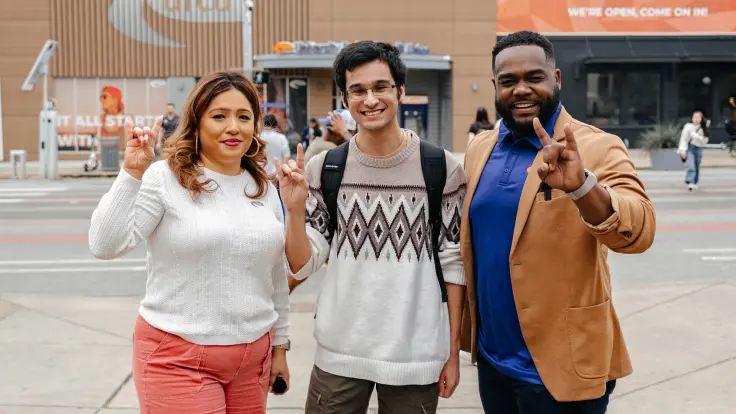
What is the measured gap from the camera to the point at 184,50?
31.1 meters

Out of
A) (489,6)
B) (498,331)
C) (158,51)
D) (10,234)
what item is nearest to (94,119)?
(158,51)

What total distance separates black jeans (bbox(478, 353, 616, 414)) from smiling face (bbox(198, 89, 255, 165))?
1.15m

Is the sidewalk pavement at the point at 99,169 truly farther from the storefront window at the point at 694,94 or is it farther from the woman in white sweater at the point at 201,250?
the woman in white sweater at the point at 201,250

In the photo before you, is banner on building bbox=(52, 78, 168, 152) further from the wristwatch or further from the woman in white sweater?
the wristwatch

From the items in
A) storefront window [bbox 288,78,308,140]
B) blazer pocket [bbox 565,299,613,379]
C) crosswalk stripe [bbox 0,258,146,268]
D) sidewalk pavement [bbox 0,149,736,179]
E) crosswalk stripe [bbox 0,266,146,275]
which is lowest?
crosswalk stripe [bbox 0,266,146,275]

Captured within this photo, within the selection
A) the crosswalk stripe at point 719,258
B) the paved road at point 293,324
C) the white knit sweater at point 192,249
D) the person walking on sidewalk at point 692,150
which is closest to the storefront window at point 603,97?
the person walking on sidewalk at point 692,150

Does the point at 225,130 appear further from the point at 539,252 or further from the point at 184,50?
the point at 184,50

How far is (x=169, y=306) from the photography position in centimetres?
275

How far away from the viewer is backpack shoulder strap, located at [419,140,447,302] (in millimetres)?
2922

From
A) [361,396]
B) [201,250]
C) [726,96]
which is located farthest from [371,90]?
[726,96]

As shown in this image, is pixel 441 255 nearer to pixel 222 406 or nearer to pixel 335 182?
pixel 335 182

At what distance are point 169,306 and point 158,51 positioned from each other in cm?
2991

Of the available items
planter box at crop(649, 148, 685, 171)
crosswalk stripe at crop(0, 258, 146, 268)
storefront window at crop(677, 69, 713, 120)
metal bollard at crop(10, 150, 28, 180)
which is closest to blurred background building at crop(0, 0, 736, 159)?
storefront window at crop(677, 69, 713, 120)

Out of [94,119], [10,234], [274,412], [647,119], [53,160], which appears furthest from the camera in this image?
[647,119]
